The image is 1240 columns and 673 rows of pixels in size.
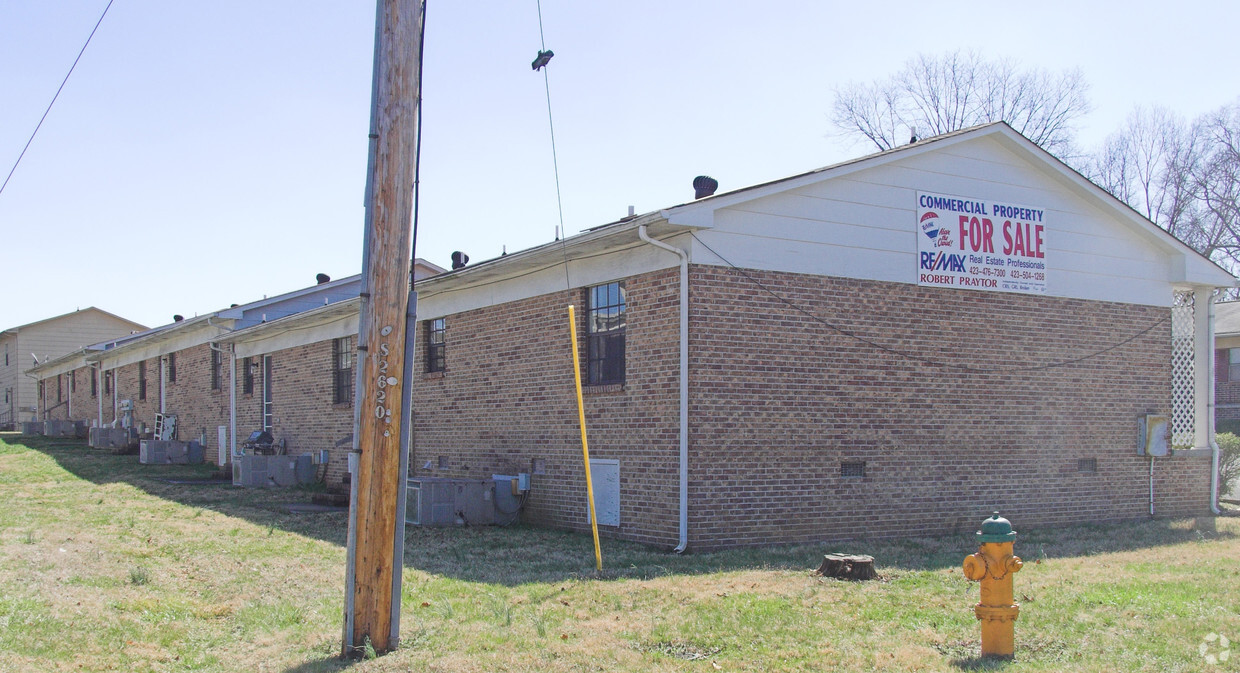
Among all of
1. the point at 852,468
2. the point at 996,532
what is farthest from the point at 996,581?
the point at 852,468

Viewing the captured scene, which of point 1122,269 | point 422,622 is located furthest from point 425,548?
point 1122,269

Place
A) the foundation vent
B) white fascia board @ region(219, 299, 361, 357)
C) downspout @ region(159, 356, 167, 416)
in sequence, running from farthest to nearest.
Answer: downspout @ region(159, 356, 167, 416) → white fascia board @ region(219, 299, 361, 357) → the foundation vent

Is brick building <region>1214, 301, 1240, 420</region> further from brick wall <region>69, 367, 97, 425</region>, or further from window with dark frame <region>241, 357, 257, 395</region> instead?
brick wall <region>69, 367, 97, 425</region>

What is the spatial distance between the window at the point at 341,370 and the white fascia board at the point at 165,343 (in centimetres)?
503

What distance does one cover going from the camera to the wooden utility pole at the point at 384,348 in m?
6.62

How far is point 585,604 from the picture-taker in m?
8.19

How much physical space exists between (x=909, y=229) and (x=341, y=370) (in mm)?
12095

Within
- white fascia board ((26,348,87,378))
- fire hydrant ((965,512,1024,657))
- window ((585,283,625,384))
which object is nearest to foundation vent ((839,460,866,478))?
window ((585,283,625,384))

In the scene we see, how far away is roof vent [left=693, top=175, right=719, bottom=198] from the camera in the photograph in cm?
1477

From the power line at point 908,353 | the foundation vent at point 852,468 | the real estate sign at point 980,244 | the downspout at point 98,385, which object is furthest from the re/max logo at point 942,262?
the downspout at point 98,385

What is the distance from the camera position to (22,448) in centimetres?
2886

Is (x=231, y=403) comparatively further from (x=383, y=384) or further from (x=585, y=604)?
(x=383, y=384)

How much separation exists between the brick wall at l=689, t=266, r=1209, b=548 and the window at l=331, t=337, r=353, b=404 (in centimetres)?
1061

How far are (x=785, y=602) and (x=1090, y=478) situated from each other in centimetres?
851
